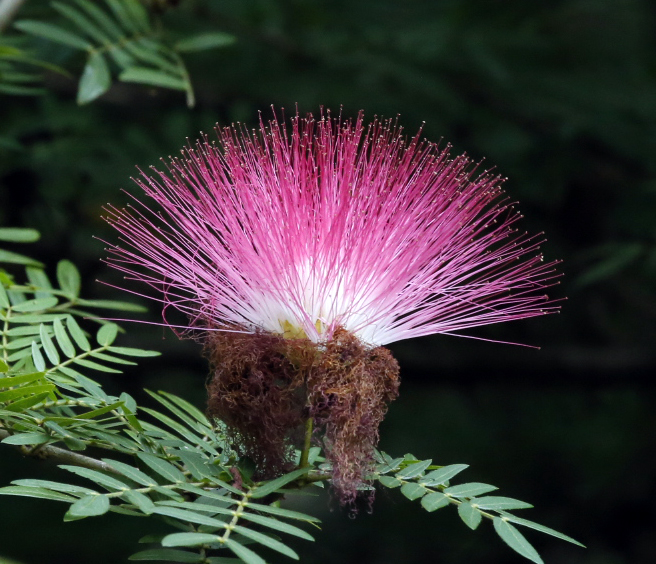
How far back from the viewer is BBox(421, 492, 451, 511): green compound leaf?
1.53m

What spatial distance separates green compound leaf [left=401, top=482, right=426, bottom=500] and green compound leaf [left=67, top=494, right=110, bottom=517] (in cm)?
56

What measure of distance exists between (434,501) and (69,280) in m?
1.38

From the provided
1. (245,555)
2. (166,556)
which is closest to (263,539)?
(245,555)

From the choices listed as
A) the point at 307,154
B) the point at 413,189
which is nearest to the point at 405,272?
the point at 413,189

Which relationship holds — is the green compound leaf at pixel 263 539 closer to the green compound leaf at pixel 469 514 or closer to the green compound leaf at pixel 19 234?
the green compound leaf at pixel 469 514

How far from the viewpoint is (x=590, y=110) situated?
436 cm

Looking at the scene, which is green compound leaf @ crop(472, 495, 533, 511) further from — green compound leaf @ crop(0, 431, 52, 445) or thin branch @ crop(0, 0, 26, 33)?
thin branch @ crop(0, 0, 26, 33)

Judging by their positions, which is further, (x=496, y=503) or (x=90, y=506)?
(x=496, y=503)

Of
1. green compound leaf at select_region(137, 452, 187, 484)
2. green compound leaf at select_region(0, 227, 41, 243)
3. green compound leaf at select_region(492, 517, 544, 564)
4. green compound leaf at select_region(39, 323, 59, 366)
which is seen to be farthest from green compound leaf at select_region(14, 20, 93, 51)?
green compound leaf at select_region(492, 517, 544, 564)

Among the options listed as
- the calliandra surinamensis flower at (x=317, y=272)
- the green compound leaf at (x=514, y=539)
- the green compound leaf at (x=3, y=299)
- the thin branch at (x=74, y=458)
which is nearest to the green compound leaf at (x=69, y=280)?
the green compound leaf at (x=3, y=299)

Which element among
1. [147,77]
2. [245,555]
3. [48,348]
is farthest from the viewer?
[147,77]

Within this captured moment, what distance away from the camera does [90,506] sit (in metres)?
1.37

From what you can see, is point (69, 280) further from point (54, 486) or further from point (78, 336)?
point (54, 486)

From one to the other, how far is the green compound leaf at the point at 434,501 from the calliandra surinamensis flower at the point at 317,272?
144mm
